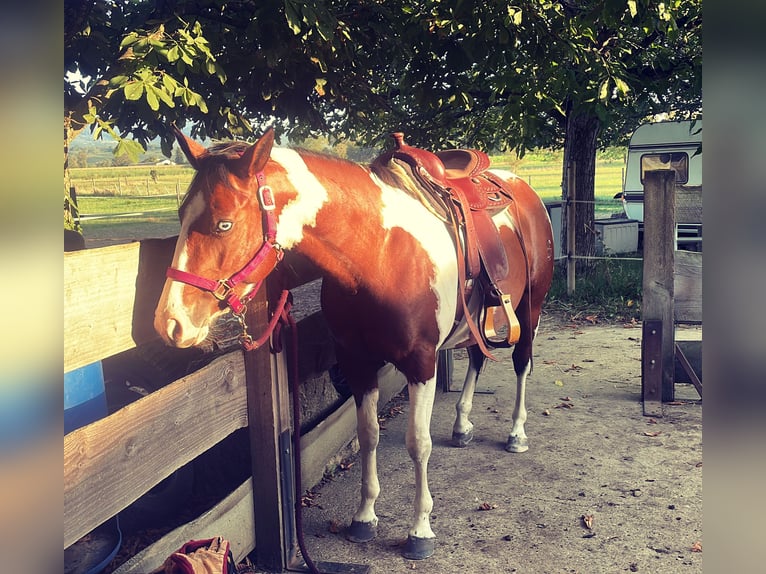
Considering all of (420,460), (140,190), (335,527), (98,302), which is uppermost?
(140,190)

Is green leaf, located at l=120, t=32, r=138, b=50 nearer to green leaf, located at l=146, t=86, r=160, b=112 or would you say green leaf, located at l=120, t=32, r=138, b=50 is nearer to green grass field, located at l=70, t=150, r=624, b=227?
green leaf, located at l=146, t=86, r=160, b=112

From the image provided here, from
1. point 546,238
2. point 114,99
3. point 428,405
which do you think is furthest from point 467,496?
point 114,99

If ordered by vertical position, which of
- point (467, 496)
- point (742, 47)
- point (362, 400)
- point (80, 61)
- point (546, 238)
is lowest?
point (467, 496)

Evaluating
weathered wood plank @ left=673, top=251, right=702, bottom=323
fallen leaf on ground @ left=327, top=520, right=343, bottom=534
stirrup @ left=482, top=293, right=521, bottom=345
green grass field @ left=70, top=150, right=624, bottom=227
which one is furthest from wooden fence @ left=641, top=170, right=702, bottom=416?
green grass field @ left=70, top=150, right=624, bottom=227

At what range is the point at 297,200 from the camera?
2.57 m

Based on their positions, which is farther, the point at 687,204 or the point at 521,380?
the point at 687,204

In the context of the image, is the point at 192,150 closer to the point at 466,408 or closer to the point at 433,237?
the point at 433,237

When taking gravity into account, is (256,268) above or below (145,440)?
above

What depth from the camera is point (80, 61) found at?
13.9 feet

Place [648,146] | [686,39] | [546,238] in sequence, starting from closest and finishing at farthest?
[546,238] < [686,39] < [648,146]

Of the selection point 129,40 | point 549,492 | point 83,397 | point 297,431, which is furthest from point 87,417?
point 549,492

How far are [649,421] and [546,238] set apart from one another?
63.2 inches

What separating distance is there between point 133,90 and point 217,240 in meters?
1.42

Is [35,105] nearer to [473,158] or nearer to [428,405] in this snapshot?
[428,405]
